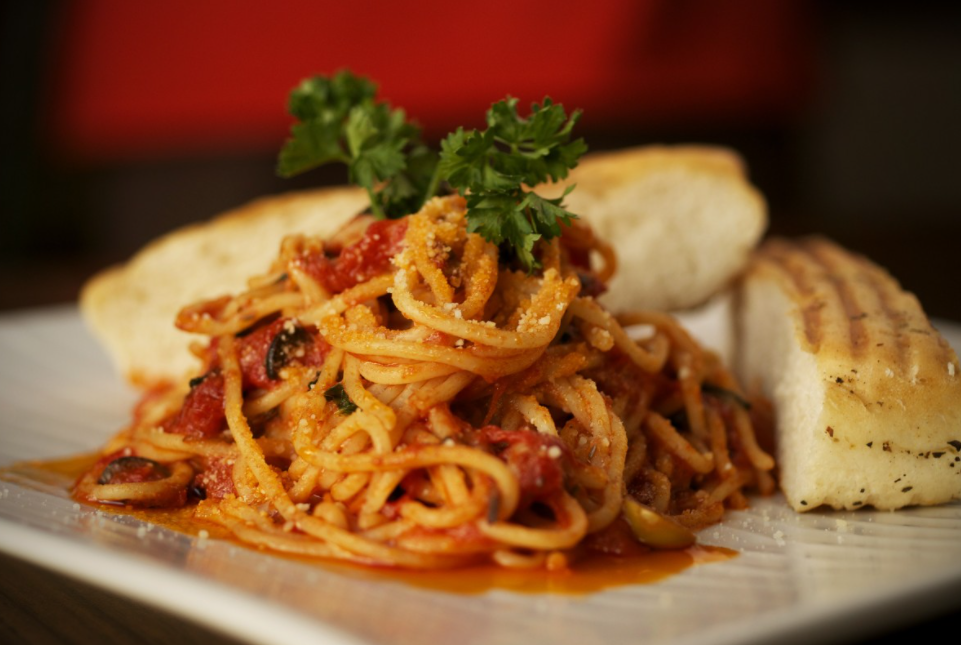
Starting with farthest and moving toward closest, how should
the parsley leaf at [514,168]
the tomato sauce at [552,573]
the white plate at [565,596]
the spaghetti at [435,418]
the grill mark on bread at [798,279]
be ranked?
the grill mark on bread at [798,279] < the parsley leaf at [514,168] < the spaghetti at [435,418] < the tomato sauce at [552,573] < the white plate at [565,596]

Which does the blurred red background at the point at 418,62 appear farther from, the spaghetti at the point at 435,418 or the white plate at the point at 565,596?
the white plate at the point at 565,596

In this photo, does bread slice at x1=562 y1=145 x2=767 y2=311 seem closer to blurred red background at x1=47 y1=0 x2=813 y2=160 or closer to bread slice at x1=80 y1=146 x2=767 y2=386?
bread slice at x1=80 y1=146 x2=767 y2=386

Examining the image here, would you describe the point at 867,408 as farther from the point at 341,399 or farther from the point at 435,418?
the point at 341,399

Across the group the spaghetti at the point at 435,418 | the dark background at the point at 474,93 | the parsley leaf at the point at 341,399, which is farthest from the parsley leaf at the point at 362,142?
the dark background at the point at 474,93

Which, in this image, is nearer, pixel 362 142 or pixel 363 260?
pixel 363 260

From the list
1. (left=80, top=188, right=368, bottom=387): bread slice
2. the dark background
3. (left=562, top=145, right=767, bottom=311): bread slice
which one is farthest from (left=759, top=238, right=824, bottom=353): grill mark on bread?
the dark background

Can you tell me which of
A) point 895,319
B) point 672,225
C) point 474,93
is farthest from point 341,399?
point 474,93
